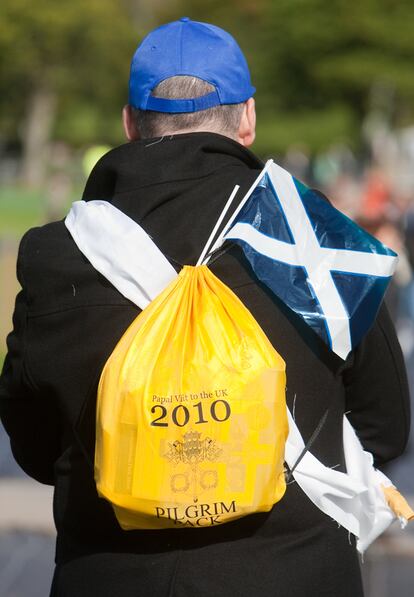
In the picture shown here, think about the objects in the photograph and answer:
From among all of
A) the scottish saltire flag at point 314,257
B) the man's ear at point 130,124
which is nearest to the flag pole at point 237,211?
the scottish saltire flag at point 314,257

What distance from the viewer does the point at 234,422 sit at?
198cm

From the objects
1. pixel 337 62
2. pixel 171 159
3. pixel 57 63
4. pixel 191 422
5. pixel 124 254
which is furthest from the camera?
pixel 337 62

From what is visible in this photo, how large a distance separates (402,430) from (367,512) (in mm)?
195

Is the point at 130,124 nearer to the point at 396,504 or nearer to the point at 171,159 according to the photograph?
the point at 171,159

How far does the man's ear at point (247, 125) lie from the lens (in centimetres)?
234

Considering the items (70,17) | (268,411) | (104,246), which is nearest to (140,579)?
(268,411)

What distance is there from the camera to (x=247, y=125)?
2.36m

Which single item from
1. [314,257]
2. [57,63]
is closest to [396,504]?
[314,257]

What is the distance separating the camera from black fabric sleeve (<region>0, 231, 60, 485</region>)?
2.24 m

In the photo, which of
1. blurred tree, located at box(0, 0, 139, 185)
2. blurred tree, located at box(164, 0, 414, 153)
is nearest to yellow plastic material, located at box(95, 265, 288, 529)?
blurred tree, located at box(0, 0, 139, 185)

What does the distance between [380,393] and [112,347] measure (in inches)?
21.5

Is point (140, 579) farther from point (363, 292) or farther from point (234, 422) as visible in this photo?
point (363, 292)

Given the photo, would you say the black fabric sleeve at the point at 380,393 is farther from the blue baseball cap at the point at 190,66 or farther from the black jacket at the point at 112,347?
the blue baseball cap at the point at 190,66

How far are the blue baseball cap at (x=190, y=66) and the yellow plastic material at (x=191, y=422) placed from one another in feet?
1.53
